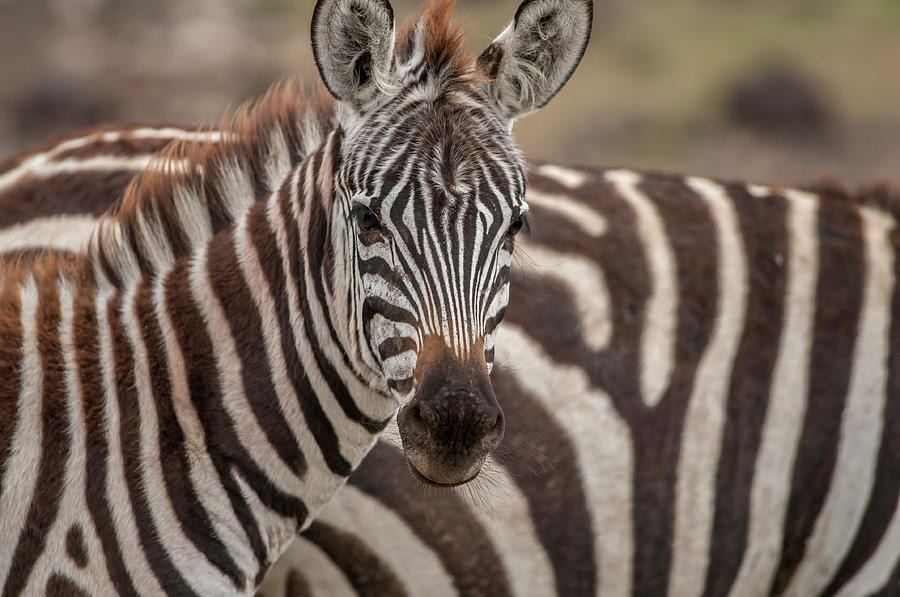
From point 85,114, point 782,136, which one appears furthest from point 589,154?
point 85,114

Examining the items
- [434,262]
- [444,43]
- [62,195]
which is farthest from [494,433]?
[62,195]

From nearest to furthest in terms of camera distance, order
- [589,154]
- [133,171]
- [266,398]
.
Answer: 1. [266,398]
2. [133,171]
3. [589,154]

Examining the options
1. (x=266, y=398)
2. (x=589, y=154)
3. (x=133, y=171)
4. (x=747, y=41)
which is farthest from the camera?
(x=747, y=41)

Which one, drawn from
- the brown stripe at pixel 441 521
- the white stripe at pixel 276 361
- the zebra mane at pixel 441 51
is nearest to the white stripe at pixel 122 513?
the white stripe at pixel 276 361

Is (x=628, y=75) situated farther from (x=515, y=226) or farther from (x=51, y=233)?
(x=515, y=226)

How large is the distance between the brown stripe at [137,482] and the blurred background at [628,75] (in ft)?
41.2

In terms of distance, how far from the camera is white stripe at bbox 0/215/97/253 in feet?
15.7

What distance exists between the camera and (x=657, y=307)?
492cm

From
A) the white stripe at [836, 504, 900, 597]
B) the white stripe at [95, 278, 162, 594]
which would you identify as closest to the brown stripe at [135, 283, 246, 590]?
the white stripe at [95, 278, 162, 594]

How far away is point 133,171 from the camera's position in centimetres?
500

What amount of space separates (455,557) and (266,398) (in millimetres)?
1429

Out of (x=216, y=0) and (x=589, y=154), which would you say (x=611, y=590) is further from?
(x=216, y=0)

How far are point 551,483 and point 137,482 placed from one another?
2.02m

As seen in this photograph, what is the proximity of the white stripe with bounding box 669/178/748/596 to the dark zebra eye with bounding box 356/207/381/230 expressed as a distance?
88.9 inches
